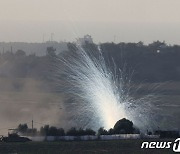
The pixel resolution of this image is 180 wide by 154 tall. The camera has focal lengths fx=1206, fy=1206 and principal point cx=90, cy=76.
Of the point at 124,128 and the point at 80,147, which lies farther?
the point at 124,128

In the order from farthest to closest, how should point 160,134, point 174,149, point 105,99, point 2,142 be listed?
point 105,99 → point 160,134 → point 2,142 → point 174,149

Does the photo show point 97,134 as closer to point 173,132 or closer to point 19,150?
point 173,132

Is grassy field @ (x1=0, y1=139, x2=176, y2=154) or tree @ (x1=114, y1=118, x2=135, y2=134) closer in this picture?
grassy field @ (x1=0, y1=139, x2=176, y2=154)

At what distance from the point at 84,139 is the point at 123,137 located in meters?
6.05

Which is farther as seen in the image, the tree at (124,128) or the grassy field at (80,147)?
the tree at (124,128)

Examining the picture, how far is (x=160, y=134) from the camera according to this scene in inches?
6422

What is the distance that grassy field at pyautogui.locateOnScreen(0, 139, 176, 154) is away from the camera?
140750 millimetres

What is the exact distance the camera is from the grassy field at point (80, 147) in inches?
5541

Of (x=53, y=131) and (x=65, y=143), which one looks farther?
(x=53, y=131)

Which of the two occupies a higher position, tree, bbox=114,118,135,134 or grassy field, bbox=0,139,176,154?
tree, bbox=114,118,135,134

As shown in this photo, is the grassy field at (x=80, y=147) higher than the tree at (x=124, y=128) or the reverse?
the reverse

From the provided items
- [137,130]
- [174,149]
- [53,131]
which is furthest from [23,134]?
[174,149]

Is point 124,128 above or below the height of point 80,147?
above

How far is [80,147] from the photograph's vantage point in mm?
146000
